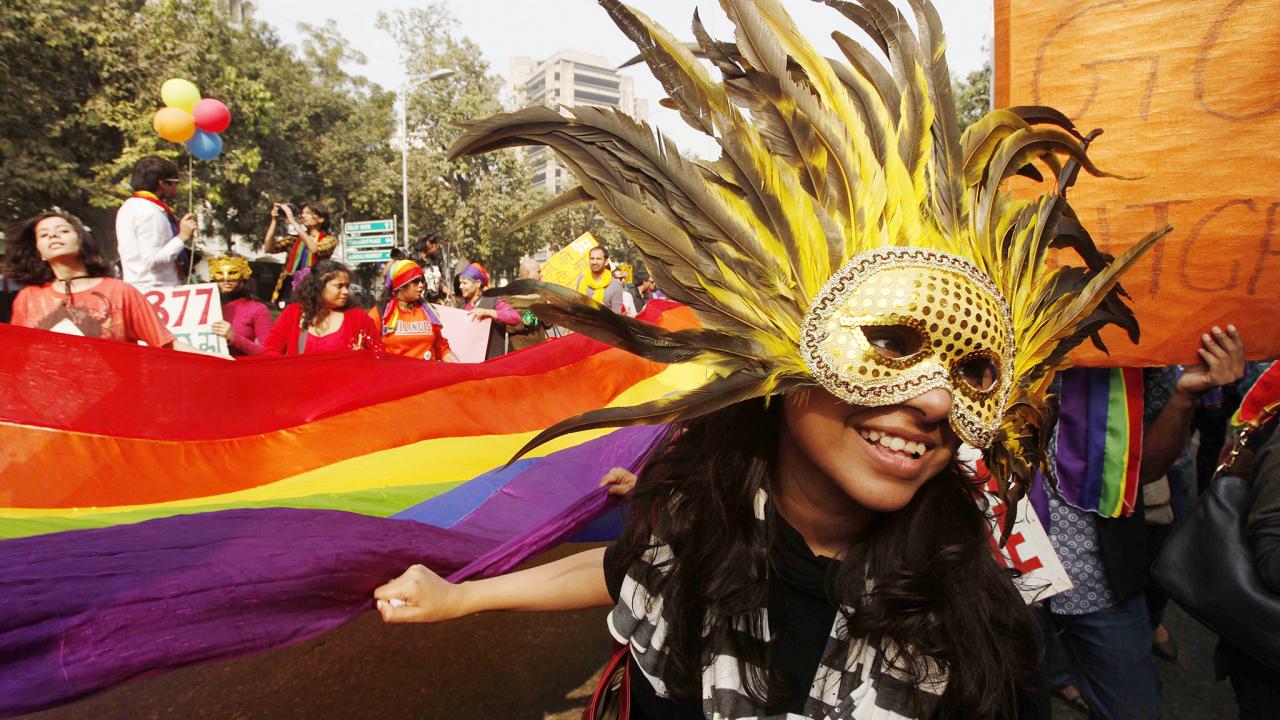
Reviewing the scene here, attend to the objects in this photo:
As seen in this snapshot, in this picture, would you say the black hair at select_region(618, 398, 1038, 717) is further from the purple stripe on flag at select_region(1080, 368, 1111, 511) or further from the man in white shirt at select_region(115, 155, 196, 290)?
the man in white shirt at select_region(115, 155, 196, 290)

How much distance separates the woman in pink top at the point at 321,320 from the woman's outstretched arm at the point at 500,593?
144 inches

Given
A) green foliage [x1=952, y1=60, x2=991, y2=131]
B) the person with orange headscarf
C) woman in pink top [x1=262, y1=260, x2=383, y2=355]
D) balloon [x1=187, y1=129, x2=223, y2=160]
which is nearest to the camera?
woman in pink top [x1=262, y1=260, x2=383, y2=355]

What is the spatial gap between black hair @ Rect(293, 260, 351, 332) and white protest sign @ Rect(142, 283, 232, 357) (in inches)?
28.4

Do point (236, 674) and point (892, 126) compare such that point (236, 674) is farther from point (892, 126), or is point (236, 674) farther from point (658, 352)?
point (892, 126)

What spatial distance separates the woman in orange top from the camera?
602 cm

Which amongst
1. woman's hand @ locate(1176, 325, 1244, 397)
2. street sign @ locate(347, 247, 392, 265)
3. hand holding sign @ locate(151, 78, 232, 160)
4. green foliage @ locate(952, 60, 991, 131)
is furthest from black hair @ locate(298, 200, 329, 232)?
green foliage @ locate(952, 60, 991, 131)

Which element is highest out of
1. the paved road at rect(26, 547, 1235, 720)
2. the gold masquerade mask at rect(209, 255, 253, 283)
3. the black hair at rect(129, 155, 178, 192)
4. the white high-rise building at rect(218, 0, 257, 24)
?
the white high-rise building at rect(218, 0, 257, 24)

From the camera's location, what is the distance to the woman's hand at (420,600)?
1.63 metres

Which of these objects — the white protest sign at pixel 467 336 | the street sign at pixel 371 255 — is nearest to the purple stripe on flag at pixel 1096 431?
the white protest sign at pixel 467 336

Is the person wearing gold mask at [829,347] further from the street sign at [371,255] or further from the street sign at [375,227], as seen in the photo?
the street sign at [375,227]

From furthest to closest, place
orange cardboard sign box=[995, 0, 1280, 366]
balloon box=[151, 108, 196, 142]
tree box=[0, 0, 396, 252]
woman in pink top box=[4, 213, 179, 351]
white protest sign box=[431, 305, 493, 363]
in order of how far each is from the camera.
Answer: tree box=[0, 0, 396, 252] → balloon box=[151, 108, 196, 142] → white protest sign box=[431, 305, 493, 363] → woman in pink top box=[4, 213, 179, 351] → orange cardboard sign box=[995, 0, 1280, 366]

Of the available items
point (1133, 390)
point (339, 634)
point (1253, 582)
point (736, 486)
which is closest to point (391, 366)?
point (339, 634)

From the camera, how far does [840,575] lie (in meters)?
1.45

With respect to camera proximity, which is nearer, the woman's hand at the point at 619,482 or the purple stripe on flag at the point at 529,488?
the woman's hand at the point at 619,482
